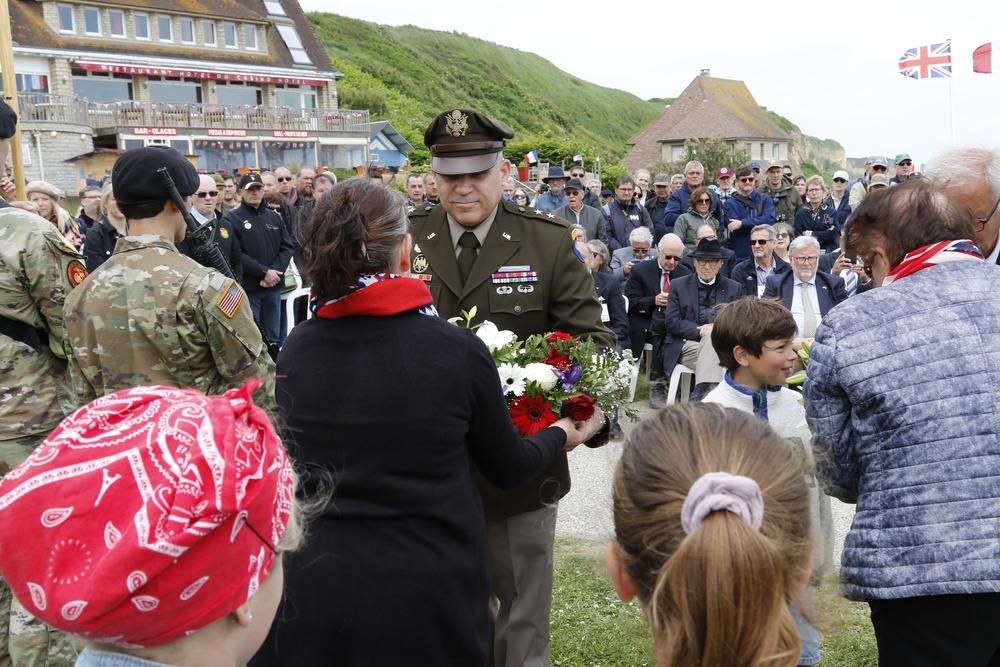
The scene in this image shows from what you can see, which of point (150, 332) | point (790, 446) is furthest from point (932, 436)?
point (150, 332)

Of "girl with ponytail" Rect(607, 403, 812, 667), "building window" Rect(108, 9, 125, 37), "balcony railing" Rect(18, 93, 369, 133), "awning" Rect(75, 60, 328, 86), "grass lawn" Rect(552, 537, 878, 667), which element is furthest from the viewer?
"building window" Rect(108, 9, 125, 37)

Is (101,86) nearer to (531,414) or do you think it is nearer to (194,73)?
(194,73)

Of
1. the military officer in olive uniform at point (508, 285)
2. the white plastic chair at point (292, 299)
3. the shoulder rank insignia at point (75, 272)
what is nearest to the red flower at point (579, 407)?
the military officer in olive uniform at point (508, 285)

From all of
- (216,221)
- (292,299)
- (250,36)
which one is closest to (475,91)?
(250,36)

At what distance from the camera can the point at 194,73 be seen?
1843 inches

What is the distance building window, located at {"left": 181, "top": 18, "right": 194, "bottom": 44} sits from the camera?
48.1 metres

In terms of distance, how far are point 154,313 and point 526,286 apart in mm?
1390

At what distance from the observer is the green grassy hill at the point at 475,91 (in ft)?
212

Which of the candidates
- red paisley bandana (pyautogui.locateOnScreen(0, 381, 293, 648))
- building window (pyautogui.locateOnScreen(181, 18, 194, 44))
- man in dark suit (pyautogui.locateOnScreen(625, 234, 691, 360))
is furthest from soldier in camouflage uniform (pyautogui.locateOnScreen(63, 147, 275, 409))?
building window (pyautogui.locateOnScreen(181, 18, 194, 44))

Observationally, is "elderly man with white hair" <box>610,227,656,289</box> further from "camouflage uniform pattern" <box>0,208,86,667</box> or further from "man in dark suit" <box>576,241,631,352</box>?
"camouflage uniform pattern" <box>0,208,86,667</box>

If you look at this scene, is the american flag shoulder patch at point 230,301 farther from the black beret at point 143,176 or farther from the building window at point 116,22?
the building window at point 116,22

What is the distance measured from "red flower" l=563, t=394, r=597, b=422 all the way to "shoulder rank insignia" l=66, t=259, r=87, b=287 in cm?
195

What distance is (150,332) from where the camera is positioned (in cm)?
284

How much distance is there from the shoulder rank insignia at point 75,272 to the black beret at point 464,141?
4.75 ft
